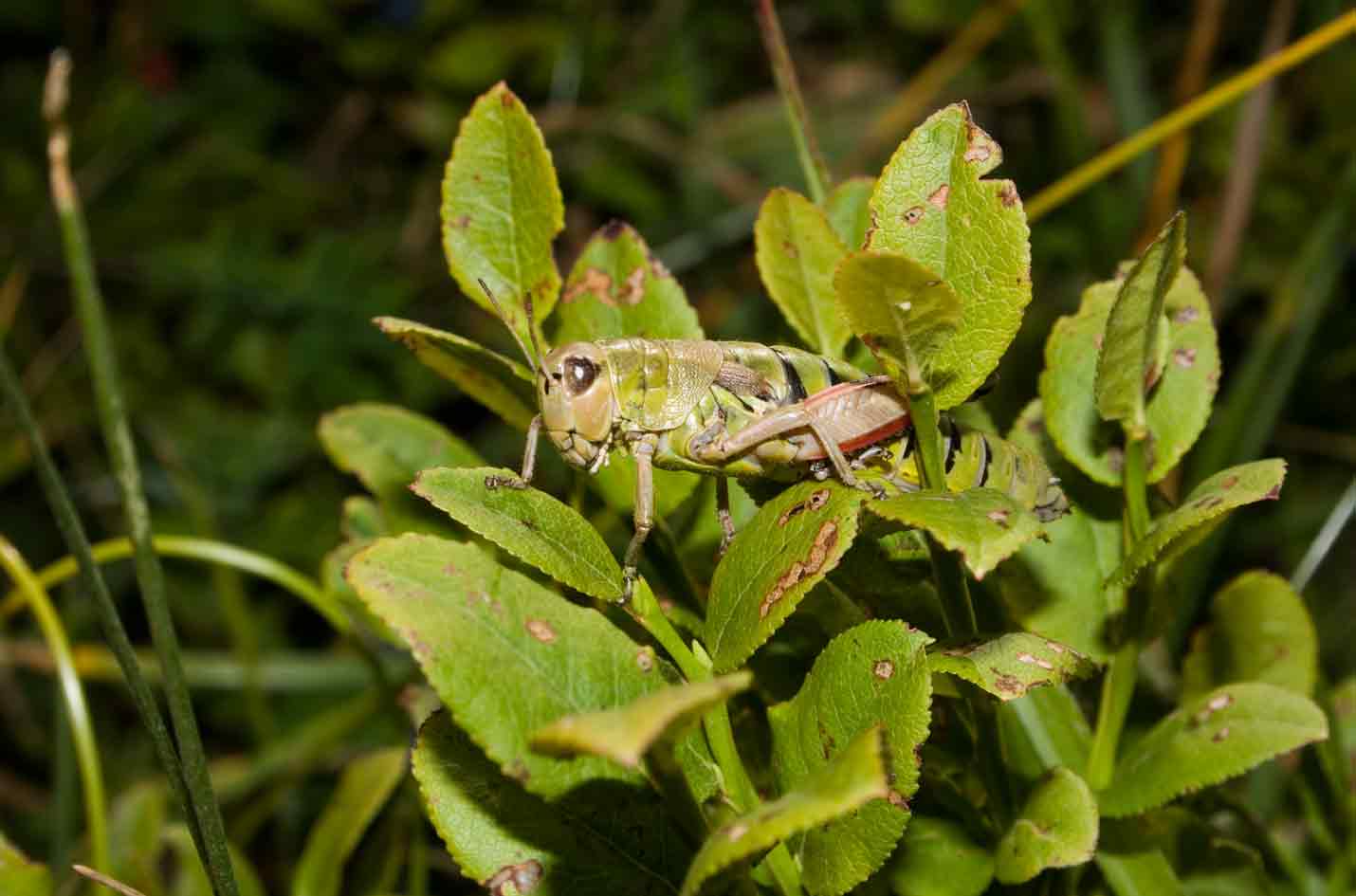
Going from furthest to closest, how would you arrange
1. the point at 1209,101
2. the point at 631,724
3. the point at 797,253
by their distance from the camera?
the point at 1209,101, the point at 797,253, the point at 631,724

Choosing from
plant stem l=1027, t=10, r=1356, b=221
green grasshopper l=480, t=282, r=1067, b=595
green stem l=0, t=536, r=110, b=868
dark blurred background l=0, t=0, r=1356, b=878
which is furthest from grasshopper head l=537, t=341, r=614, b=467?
dark blurred background l=0, t=0, r=1356, b=878

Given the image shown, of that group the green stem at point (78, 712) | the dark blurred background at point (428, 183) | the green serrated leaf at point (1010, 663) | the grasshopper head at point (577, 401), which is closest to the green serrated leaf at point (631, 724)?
the green serrated leaf at point (1010, 663)

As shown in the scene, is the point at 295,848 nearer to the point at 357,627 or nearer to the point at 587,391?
the point at 357,627

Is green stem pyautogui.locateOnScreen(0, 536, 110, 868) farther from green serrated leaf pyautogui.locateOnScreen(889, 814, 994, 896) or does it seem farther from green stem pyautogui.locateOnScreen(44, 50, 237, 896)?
green serrated leaf pyautogui.locateOnScreen(889, 814, 994, 896)

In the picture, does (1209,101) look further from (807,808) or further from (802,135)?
(807,808)

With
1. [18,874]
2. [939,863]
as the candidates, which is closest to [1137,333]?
[939,863]

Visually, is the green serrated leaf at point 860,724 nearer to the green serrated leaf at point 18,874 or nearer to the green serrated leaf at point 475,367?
the green serrated leaf at point 475,367
